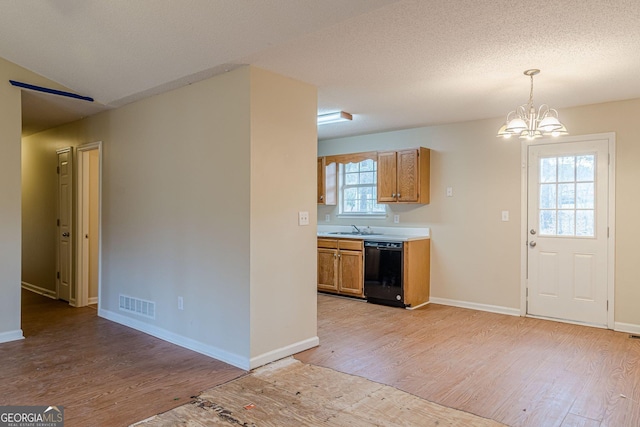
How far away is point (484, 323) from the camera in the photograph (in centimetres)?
446

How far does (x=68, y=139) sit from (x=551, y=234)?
5933 millimetres

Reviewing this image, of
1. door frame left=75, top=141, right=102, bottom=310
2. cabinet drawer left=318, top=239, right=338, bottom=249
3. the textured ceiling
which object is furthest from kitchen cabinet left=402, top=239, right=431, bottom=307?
door frame left=75, top=141, right=102, bottom=310

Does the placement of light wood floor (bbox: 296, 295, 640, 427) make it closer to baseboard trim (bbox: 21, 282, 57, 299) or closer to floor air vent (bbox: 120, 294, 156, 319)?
floor air vent (bbox: 120, 294, 156, 319)

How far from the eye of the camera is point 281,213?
3434 mm

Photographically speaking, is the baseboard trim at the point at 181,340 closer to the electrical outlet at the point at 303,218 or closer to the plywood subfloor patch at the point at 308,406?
the plywood subfloor patch at the point at 308,406

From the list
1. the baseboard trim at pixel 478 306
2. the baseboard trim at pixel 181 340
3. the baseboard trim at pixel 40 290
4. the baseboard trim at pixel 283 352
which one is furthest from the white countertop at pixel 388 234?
the baseboard trim at pixel 40 290

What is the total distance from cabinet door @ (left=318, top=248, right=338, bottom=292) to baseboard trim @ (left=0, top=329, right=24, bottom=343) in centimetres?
344

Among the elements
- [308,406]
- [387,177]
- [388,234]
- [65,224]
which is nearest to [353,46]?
[308,406]

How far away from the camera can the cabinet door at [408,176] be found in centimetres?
529

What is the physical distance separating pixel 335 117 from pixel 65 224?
3.81 metres

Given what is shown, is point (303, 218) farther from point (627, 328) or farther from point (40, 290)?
point (40, 290)

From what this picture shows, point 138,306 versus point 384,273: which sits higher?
point 384,273

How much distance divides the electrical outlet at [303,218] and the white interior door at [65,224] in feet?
11.3

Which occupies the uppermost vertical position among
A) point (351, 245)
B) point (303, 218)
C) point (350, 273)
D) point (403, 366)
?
point (303, 218)
